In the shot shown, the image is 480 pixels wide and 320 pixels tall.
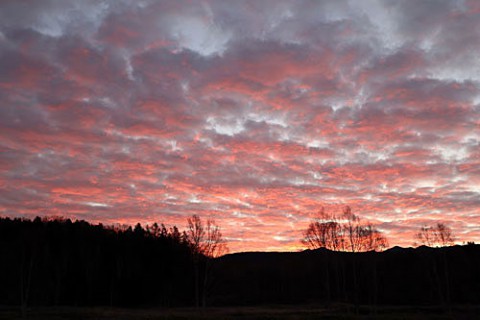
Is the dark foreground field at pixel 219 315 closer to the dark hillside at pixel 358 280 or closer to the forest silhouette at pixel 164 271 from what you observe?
the forest silhouette at pixel 164 271

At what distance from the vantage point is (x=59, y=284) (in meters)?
80.6

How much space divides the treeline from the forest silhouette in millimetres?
204

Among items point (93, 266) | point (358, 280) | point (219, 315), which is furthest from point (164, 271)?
point (358, 280)

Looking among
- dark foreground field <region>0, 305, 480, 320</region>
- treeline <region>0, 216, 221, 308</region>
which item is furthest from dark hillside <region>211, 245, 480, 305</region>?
dark foreground field <region>0, 305, 480, 320</region>

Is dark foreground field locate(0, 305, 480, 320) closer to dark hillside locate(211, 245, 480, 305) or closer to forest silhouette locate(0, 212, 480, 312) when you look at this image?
forest silhouette locate(0, 212, 480, 312)

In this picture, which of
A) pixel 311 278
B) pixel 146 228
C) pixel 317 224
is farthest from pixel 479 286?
pixel 146 228

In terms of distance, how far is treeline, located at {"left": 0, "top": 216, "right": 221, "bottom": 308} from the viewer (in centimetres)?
7506

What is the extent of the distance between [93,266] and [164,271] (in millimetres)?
14954

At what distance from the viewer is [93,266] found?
86.1 metres

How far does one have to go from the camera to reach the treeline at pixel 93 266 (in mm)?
75062

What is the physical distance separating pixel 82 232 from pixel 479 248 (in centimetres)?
11058

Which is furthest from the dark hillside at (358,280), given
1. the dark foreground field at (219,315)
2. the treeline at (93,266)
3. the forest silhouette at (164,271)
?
the dark foreground field at (219,315)

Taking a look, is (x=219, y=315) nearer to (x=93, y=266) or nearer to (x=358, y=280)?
(x=93, y=266)

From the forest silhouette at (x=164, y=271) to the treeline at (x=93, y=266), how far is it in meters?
0.20
